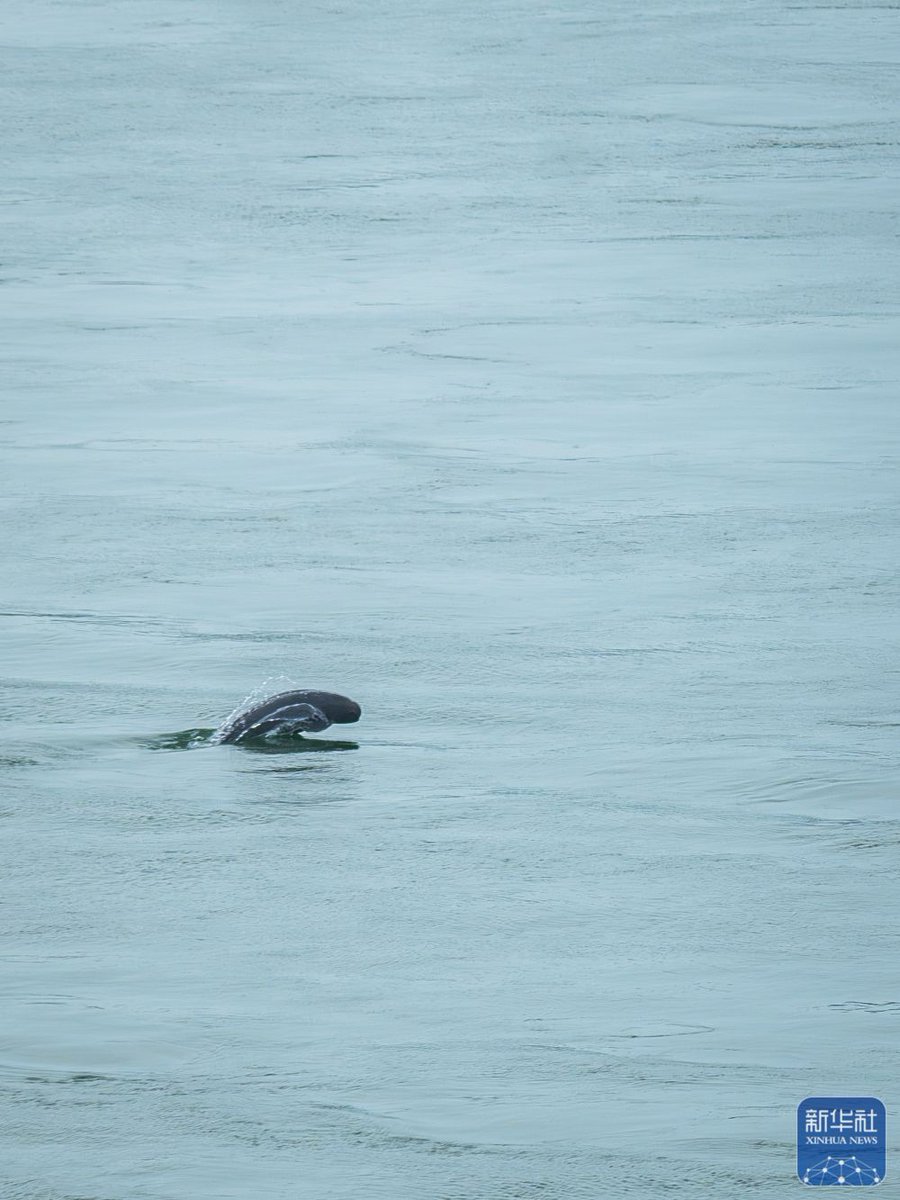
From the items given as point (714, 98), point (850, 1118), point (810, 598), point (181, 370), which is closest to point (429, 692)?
point (810, 598)

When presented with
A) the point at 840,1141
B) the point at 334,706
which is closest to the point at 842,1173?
the point at 840,1141

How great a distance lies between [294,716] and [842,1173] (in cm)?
226

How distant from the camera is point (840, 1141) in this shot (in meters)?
3.33

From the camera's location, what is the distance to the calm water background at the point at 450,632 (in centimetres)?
357

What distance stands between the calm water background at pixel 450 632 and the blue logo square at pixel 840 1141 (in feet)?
0.15

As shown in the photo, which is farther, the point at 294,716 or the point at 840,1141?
the point at 294,716

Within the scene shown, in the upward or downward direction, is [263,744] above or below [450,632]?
below

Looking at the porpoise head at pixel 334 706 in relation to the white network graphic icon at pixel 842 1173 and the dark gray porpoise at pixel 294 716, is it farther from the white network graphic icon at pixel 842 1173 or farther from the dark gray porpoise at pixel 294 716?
the white network graphic icon at pixel 842 1173

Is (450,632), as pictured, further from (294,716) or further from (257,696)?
(294,716)

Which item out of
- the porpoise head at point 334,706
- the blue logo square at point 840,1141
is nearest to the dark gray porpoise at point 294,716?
the porpoise head at point 334,706

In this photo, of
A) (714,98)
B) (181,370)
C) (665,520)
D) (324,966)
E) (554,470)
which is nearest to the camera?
(324,966)

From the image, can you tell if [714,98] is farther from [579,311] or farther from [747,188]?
[579,311]

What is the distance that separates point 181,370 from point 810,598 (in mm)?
3774

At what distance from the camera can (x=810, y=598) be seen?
20.6 ft
